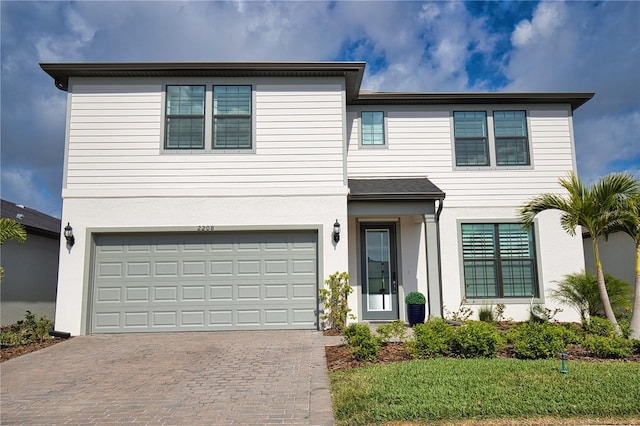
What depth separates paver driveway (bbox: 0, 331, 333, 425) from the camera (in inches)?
180

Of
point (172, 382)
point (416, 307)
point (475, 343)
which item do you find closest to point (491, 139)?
point (416, 307)

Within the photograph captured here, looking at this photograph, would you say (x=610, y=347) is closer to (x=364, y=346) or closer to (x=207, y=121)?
(x=364, y=346)

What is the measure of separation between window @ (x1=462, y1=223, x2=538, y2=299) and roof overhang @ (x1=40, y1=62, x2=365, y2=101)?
5.18 m

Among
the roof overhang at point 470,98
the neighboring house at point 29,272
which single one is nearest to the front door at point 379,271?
the roof overhang at point 470,98

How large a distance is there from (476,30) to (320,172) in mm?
7503

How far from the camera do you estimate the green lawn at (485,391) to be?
423 centimetres

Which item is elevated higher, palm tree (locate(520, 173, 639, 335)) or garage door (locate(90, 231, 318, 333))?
palm tree (locate(520, 173, 639, 335))

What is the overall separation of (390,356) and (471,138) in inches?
280

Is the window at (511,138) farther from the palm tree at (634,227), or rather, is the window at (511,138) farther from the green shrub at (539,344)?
the green shrub at (539,344)

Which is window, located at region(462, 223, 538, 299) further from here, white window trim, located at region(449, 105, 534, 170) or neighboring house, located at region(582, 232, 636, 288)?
neighboring house, located at region(582, 232, 636, 288)

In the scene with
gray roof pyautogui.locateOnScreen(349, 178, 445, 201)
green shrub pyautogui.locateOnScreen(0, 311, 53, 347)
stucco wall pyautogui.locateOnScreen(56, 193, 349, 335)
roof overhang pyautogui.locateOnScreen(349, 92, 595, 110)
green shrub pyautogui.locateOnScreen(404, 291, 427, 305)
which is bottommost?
green shrub pyautogui.locateOnScreen(0, 311, 53, 347)

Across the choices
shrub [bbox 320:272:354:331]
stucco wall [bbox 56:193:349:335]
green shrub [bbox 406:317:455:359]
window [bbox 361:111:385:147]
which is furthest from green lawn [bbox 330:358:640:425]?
window [bbox 361:111:385:147]

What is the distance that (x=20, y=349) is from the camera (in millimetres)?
8258

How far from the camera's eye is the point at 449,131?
11.7 m
